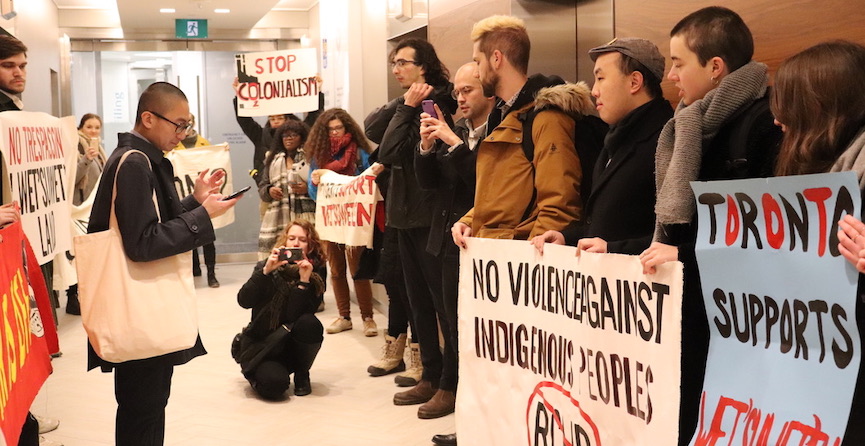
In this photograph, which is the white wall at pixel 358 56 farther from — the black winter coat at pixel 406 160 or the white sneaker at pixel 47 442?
the white sneaker at pixel 47 442

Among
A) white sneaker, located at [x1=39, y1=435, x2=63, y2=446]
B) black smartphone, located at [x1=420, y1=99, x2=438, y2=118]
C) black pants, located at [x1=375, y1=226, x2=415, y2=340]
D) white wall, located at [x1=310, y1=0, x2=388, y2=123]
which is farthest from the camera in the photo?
white wall, located at [x1=310, y1=0, x2=388, y2=123]

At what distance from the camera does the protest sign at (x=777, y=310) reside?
6.41 feet

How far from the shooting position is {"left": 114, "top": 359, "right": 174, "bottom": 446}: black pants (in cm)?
317

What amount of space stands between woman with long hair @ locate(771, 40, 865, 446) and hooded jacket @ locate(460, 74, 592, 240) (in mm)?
1150

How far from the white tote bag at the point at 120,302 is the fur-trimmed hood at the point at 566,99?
4.78 feet

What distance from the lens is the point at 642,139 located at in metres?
2.84

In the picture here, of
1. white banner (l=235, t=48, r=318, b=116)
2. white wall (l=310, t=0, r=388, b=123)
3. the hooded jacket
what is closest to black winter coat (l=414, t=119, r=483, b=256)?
the hooded jacket

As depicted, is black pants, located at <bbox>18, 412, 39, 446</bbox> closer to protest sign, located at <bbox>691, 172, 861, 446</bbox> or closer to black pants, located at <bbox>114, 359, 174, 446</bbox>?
black pants, located at <bbox>114, 359, 174, 446</bbox>

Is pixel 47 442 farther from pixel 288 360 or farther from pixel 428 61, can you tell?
pixel 428 61

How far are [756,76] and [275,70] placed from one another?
609 cm

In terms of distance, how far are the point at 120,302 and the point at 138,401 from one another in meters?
0.38

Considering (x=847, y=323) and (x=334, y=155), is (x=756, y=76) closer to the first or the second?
(x=847, y=323)

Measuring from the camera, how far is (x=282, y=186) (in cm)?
773

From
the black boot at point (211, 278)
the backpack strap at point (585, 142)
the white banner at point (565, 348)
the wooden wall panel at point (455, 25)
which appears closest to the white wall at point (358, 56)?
the wooden wall panel at point (455, 25)
